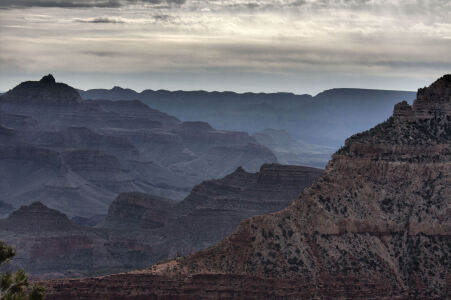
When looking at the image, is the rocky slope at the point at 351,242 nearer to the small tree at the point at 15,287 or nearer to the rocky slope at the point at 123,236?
the small tree at the point at 15,287

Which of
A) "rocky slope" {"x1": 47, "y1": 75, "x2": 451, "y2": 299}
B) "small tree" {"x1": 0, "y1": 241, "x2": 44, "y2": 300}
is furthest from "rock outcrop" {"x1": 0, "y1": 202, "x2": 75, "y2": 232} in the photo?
"small tree" {"x1": 0, "y1": 241, "x2": 44, "y2": 300}

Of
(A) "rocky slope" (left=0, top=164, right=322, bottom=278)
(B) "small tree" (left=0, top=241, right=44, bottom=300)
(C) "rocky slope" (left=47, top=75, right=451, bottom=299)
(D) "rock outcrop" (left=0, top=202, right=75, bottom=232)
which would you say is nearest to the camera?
(B) "small tree" (left=0, top=241, right=44, bottom=300)

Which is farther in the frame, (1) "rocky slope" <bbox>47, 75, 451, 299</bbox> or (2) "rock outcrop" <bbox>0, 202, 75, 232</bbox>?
(2) "rock outcrop" <bbox>0, 202, 75, 232</bbox>

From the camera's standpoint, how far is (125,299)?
3108 inches

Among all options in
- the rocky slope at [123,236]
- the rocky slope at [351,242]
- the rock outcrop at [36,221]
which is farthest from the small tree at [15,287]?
the rock outcrop at [36,221]

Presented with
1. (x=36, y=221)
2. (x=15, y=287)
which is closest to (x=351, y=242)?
(x=15, y=287)

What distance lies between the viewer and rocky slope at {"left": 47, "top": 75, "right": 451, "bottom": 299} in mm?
79188

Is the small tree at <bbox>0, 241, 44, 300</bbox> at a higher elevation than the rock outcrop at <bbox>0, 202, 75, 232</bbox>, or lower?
higher

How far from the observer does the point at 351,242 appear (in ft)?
272

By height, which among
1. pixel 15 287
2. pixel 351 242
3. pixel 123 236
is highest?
pixel 15 287

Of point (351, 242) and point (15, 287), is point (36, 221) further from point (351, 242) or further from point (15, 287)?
point (15, 287)

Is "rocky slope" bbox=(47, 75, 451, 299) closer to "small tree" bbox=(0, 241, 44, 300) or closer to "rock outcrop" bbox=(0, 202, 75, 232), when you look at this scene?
"small tree" bbox=(0, 241, 44, 300)

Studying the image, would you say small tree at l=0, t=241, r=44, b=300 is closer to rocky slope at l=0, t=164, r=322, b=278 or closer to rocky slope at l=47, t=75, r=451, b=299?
rocky slope at l=47, t=75, r=451, b=299

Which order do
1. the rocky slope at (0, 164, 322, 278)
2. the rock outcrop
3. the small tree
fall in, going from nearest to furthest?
A: the small tree → the rocky slope at (0, 164, 322, 278) → the rock outcrop
